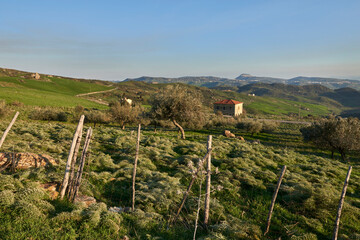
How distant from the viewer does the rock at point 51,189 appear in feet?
25.2

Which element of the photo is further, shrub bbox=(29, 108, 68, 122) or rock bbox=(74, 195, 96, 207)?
shrub bbox=(29, 108, 68, 122)

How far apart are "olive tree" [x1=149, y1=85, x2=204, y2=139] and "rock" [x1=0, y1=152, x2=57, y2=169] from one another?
1885 centimetres

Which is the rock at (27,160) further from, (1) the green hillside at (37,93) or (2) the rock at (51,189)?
(1) the green hillside at (37,93)

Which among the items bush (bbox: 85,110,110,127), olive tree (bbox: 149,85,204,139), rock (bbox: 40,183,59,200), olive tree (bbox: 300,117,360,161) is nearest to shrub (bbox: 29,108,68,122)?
bush (bbox: 85,110,110,127)

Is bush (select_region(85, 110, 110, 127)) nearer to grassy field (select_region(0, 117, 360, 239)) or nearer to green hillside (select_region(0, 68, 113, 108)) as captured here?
green hillside (select_region(0, 68, 113, 108))

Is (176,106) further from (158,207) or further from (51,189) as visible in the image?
(51,189)

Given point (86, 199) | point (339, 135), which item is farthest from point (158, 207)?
point (339, 135)

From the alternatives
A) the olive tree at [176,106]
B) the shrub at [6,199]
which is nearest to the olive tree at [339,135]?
the olive tree at [176,106]

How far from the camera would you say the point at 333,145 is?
31.3 metres

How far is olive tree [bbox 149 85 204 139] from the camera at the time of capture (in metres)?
28.9

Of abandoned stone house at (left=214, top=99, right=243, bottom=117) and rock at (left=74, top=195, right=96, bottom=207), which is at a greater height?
rock at (left=74, top=195, right=96, bottom=207)

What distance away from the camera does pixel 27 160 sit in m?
10.0

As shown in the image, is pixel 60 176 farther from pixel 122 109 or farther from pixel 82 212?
pixel 122 109

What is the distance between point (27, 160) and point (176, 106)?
20.9 metres
